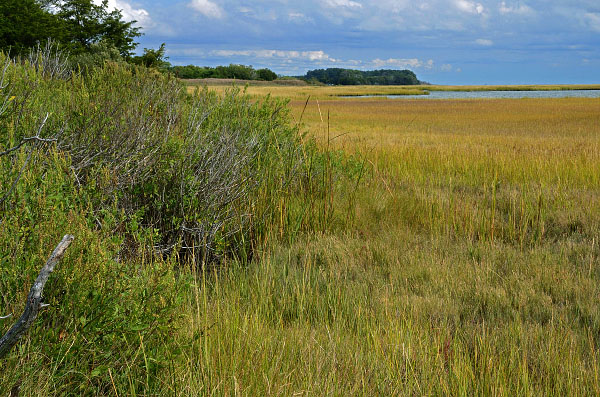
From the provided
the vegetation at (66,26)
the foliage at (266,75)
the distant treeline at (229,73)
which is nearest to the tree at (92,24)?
the vegetation at (66,26)

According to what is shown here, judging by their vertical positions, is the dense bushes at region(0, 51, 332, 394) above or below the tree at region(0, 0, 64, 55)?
below

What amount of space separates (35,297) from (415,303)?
281 centimetres

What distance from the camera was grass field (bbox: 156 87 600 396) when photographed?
2613 millimetres

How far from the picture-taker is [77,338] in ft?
7.44

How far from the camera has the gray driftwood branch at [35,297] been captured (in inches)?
58.4

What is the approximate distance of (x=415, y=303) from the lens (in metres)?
3.74

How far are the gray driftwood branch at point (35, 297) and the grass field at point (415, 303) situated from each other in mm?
817

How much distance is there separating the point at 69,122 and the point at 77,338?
3.13 metres

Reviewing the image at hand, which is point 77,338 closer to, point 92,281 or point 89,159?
point 92,281

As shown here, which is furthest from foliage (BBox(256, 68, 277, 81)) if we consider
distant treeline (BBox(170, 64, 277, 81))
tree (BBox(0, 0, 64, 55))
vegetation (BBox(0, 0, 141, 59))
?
tree (BBox(0, 0, 64, 55))

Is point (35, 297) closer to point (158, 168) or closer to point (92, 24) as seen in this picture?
point (158, 168)

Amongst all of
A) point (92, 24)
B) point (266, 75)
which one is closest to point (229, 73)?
point (266, 75)

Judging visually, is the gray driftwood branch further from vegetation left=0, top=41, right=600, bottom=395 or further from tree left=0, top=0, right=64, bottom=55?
tree left=0, top=0, right=64, bottom=55

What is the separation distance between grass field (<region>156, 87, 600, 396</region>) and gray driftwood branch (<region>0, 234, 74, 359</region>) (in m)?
0.82
